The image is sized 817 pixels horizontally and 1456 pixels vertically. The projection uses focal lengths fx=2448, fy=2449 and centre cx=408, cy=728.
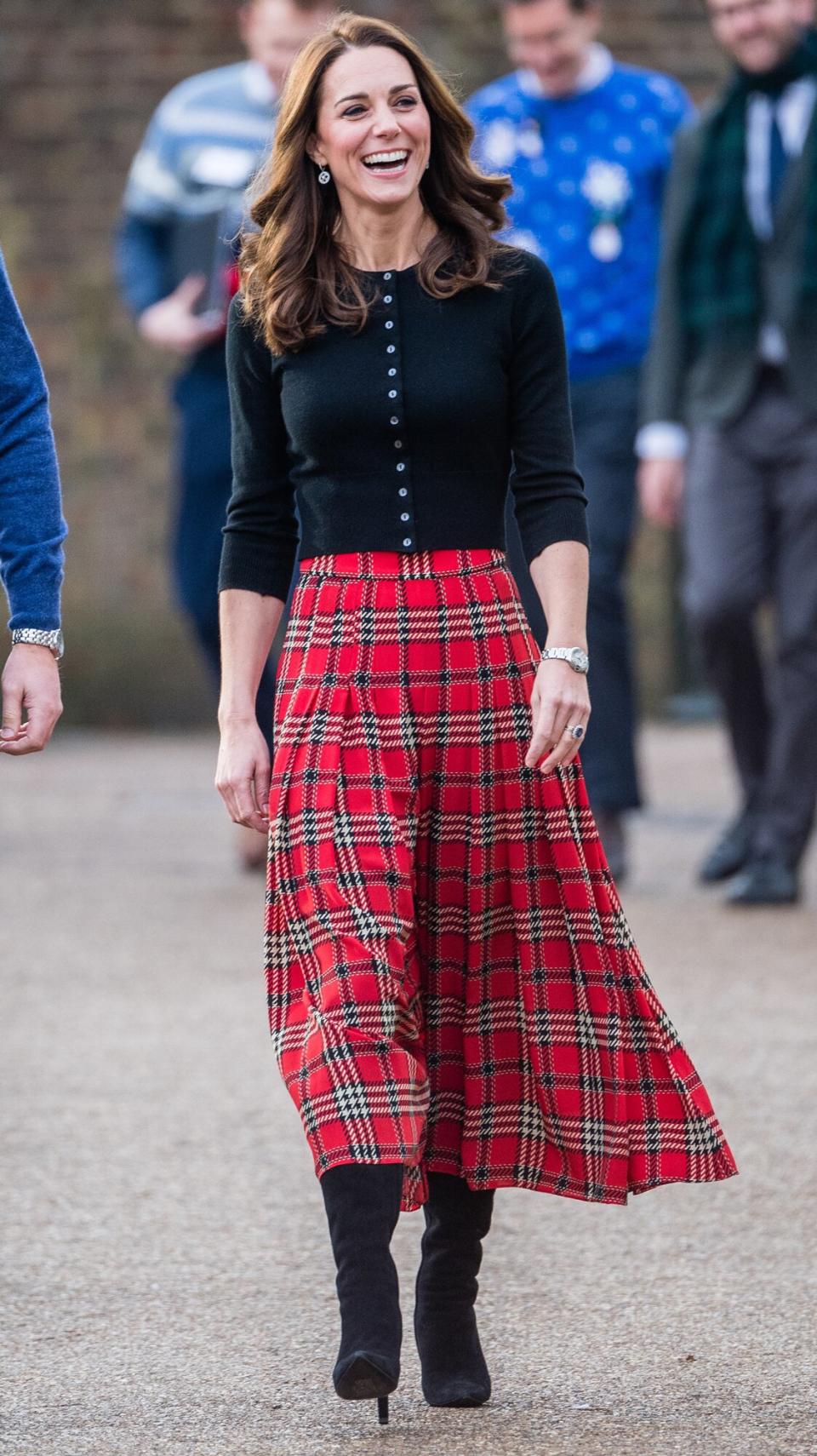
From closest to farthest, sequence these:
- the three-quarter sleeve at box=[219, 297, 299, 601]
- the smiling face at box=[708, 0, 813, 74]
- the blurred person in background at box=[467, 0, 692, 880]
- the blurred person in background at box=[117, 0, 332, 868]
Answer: the three-quarter sleeve at box=[219, 297, 299, 601] < the smiling face at box=[708, 0, 813, 74] < the blurred person in background at box=[467, 0, 692, 880] < the blurred person in background at box=[117, 0, 332, 868]

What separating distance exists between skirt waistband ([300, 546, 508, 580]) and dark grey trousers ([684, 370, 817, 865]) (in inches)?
134

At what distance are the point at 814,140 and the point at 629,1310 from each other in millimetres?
3782

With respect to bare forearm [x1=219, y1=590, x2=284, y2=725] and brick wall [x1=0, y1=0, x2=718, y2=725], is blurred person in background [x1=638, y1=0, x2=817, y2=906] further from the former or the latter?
brick wall [x1=0, y1=0, x2=718, y2=725]

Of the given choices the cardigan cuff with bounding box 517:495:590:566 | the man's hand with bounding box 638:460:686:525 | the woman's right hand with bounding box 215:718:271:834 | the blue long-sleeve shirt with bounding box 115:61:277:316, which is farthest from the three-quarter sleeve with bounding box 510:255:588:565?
the blue long-sleeve shirt with bounding box 115:61:277:316

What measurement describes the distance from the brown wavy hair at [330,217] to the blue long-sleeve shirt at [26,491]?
29 cm

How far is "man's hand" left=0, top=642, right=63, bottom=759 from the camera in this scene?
2.92 m

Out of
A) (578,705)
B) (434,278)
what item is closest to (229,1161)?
(578,705)

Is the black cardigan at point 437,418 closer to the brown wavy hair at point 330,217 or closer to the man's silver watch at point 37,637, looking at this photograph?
the brown wavy hair at point 330,217

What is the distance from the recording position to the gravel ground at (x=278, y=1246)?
2793 millimetres

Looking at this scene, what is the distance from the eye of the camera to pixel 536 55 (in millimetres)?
6254

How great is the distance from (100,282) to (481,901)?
26.9 ft

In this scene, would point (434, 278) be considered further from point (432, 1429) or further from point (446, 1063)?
point (432, 1429)

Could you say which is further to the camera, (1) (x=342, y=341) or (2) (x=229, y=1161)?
(2) (x=229, y=1161)

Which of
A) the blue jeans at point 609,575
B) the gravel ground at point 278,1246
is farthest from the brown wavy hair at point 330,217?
the blue jeans at point 609,575
